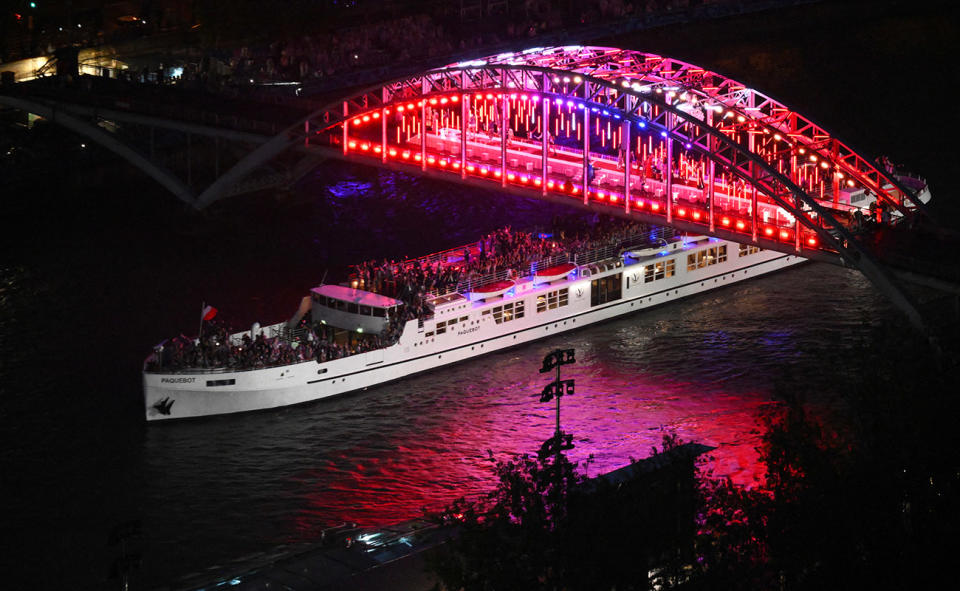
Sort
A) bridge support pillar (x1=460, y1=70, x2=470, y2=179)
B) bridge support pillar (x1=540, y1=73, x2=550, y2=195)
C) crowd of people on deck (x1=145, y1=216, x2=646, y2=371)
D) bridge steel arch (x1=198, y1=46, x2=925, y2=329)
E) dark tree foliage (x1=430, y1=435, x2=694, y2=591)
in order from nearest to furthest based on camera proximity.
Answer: dark tree foliage (x1=430, y1=435, x2=694, y2=591) → crowd of people on deck (x1=145, y1=216, x2=646, y2=371) → bridge steel arch (x1=198, y1=46, x2=925, y2=329) → bridge support pillar (x1=540, y1=73, x2=550, y2=195) → bridge support pillar (x1=460, y1=70, x2=470, y2=179)

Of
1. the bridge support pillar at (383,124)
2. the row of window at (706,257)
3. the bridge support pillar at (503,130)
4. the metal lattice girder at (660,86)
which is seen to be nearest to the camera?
the metal lattice girder at (660,86)

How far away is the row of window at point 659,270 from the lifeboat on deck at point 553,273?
406 cm

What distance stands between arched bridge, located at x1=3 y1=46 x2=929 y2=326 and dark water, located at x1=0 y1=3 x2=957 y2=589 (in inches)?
187

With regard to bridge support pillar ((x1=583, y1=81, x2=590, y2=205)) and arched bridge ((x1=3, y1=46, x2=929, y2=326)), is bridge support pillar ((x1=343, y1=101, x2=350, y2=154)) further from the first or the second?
bridge support pillar ((x1=583, y1=81, x2=590, y2=205))

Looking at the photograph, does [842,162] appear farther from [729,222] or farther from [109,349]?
[109,349]

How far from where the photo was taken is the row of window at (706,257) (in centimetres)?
8444

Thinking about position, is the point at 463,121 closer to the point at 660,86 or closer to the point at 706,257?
the point at 660,86

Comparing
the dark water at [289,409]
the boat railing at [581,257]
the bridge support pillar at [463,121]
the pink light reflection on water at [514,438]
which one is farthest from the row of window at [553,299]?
the bridge support pillar at [463,121]

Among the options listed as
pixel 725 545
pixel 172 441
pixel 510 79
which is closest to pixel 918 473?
pixel 725 545

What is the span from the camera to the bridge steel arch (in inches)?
2965

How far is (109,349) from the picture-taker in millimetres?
75562

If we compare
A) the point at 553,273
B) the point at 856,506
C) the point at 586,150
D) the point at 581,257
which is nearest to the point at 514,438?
the point at 553,273

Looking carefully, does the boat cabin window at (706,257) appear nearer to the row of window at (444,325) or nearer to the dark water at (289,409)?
the dark water at (289,409)

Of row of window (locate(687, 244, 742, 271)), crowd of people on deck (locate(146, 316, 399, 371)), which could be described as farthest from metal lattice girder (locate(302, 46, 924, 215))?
crowd of people on deck (locate(146, 316, 399, 371))
